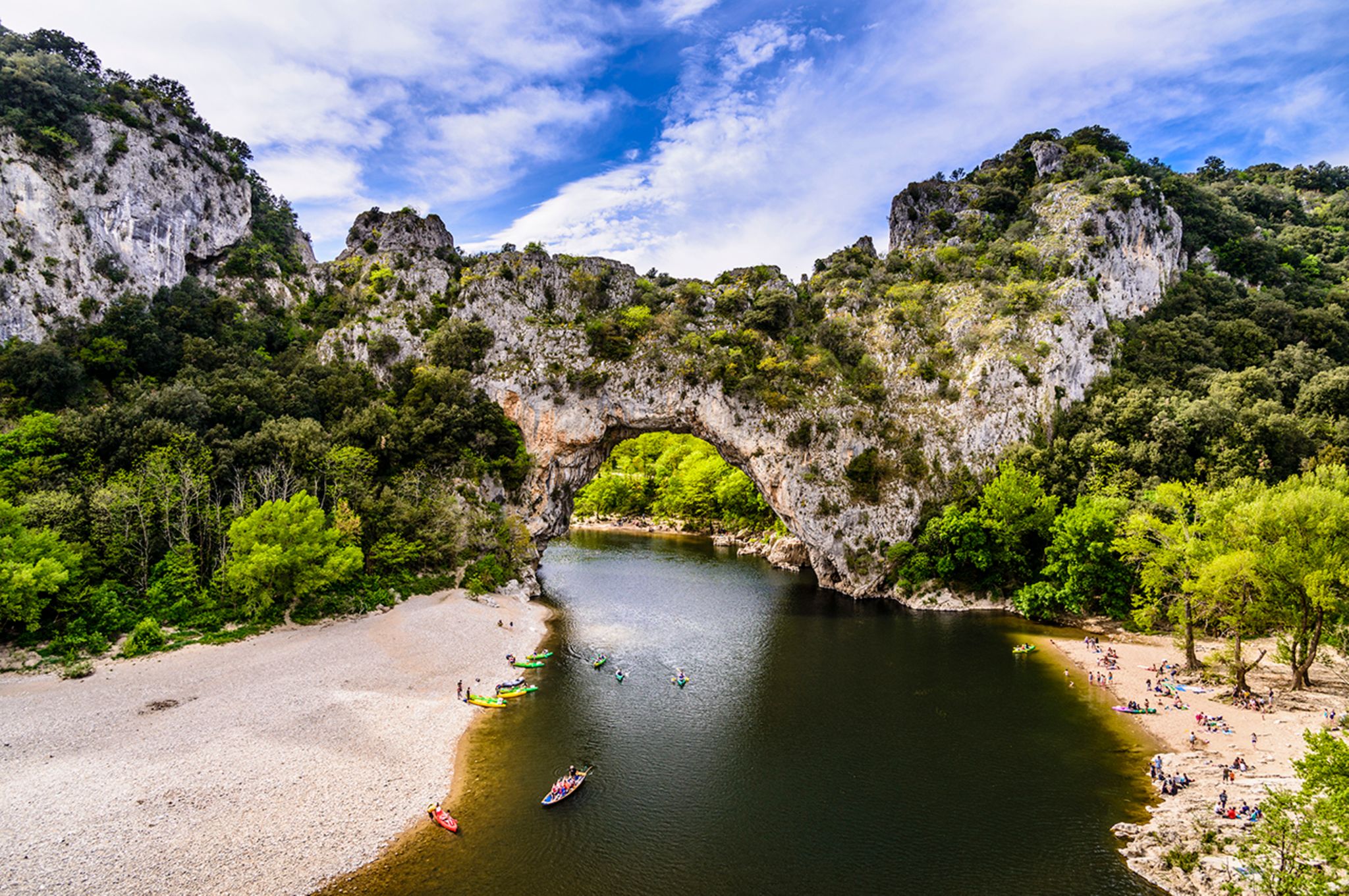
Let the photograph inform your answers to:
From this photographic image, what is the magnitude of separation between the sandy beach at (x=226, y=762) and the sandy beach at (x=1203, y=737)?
24400mm

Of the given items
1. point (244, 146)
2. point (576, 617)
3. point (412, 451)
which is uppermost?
point (244, 146)

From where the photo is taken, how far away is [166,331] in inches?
1905

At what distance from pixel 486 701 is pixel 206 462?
25956 mm

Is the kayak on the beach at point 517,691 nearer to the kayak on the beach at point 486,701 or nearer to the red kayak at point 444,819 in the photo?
the kayak on the beach at point 486,701

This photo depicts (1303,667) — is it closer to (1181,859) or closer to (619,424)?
(1181,859)

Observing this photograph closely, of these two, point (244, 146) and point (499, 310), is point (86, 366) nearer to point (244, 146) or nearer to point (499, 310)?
point (499, 310)

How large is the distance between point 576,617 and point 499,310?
106ft

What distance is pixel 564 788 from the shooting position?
21016 mm

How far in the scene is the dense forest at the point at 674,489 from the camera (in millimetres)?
77125

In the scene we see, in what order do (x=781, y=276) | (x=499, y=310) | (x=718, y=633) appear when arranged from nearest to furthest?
(x=718, y=633) → (x=499, y=310) → (x=781, y=276)

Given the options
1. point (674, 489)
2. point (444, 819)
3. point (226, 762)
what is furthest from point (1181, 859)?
point (674, 489)

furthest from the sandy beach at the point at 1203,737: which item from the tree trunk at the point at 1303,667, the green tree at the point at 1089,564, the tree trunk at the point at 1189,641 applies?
the green tree at the point at 1089,564

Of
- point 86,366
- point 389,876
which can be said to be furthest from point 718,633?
point 86,366

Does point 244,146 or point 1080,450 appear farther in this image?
point 244,146
